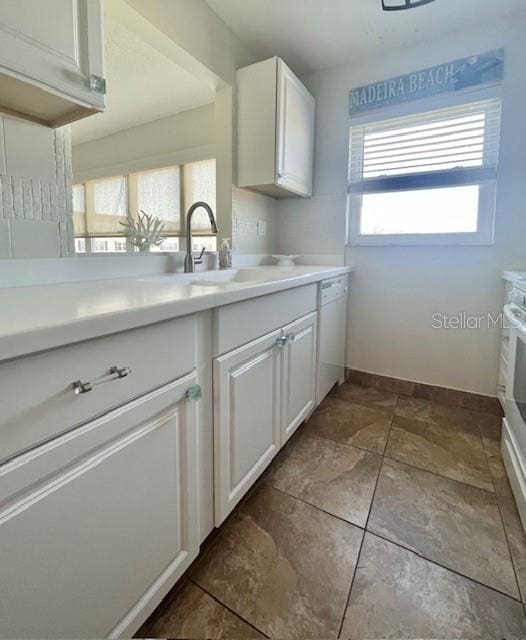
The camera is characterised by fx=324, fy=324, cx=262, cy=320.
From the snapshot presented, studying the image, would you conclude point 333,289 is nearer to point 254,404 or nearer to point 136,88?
point 254,404

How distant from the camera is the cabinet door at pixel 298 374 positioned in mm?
1444

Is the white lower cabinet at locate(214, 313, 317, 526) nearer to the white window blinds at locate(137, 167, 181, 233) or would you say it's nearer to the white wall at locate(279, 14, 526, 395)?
the white wall at locate(279, 14, 526, 395)

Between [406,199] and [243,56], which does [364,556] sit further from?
[243,56]

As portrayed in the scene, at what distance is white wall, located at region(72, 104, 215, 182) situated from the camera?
2.33m

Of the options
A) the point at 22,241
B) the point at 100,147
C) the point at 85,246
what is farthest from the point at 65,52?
the point at 100,147

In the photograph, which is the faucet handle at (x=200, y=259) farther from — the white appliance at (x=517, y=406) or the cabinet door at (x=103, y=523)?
the white appliance at (x=517, y=406)

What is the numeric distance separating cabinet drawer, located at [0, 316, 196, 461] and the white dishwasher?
1218mm

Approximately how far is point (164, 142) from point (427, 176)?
6.38 ft

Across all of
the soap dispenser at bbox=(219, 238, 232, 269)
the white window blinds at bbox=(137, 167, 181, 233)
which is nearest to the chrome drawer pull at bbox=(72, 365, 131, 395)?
the soap dispenser at bbox=(219, 238, 232, 269)

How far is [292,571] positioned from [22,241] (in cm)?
136

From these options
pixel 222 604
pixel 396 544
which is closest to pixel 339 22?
pixel 396 544

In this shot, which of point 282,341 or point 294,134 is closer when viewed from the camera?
point 282,341

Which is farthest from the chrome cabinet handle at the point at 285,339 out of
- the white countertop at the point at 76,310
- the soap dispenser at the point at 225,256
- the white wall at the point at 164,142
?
the white wall at the point at 164,142

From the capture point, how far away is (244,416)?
1124 mm
